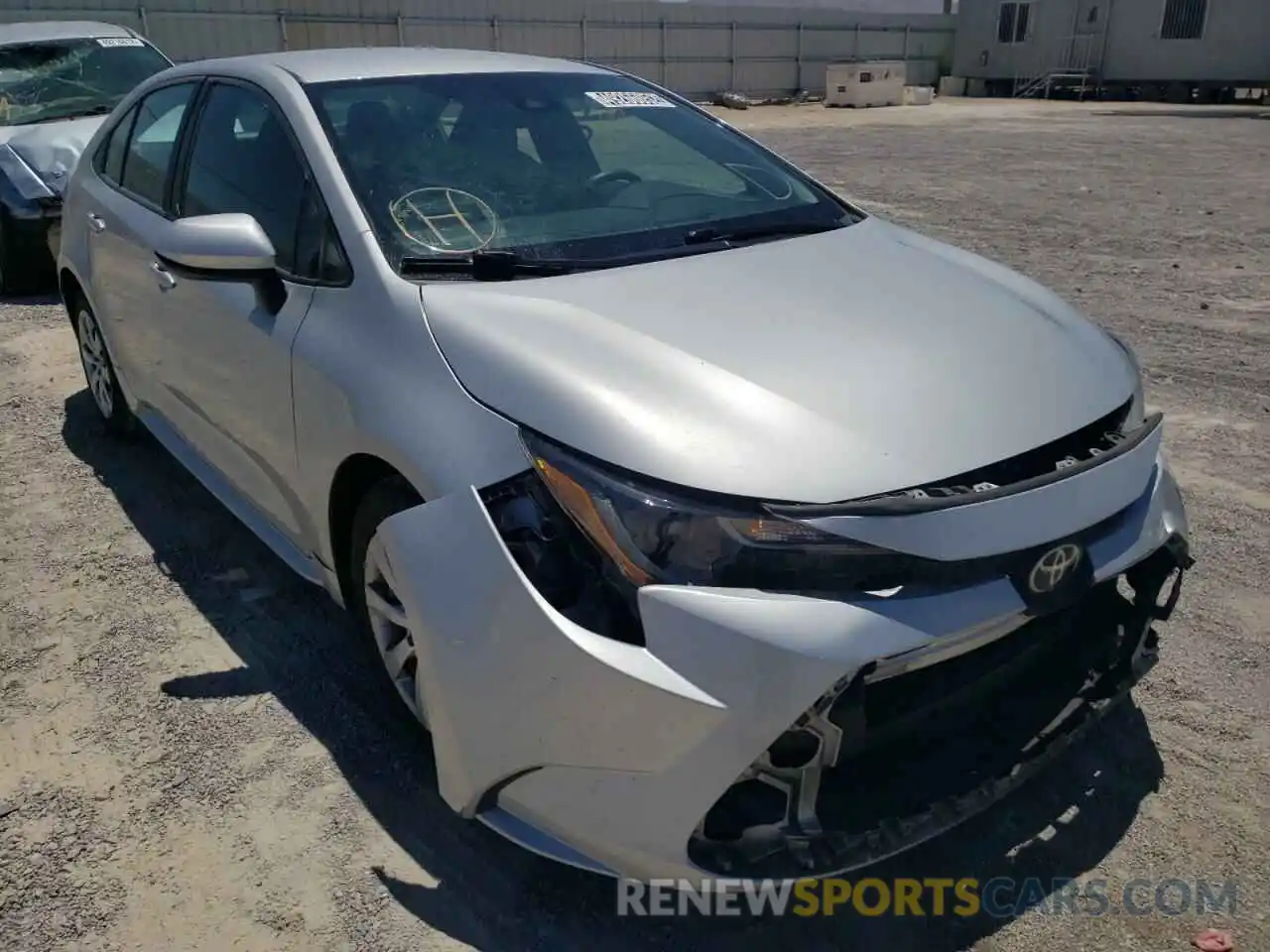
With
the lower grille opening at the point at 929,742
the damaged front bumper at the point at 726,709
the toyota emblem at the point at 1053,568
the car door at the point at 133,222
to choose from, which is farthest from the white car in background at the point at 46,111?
the toyota emblem at the point at 1053,568

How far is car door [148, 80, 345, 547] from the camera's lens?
2.77 metres

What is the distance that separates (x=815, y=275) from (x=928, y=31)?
40.4 meters

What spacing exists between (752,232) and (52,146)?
6525 mm

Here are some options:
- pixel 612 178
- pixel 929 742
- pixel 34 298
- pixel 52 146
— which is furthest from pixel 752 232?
pixel 34 298

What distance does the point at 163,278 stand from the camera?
11.2 feet

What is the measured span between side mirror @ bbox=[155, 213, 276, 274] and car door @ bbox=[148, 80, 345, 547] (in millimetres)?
80

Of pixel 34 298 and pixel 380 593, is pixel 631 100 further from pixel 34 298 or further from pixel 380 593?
pixel 34 298

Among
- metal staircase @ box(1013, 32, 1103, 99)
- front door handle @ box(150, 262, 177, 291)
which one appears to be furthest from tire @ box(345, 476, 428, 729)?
metal staircase @ box(1013, 32, 1103, 99)

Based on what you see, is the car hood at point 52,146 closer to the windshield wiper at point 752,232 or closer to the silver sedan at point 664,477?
the silver sedan at point 664,477

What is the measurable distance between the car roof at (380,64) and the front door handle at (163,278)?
0.66m

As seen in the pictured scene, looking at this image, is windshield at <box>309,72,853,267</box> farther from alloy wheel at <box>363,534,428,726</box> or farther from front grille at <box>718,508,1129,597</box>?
front grille at <box>718,508,1129,597</box>

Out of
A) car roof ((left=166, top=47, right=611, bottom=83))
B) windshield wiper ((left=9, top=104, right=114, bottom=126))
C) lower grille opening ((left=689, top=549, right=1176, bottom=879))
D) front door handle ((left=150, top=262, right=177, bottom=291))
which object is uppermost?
car roof ((left=166, top=47, right=611, bottom=83))

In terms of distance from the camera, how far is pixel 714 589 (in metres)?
1.82

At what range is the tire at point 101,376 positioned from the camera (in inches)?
177
